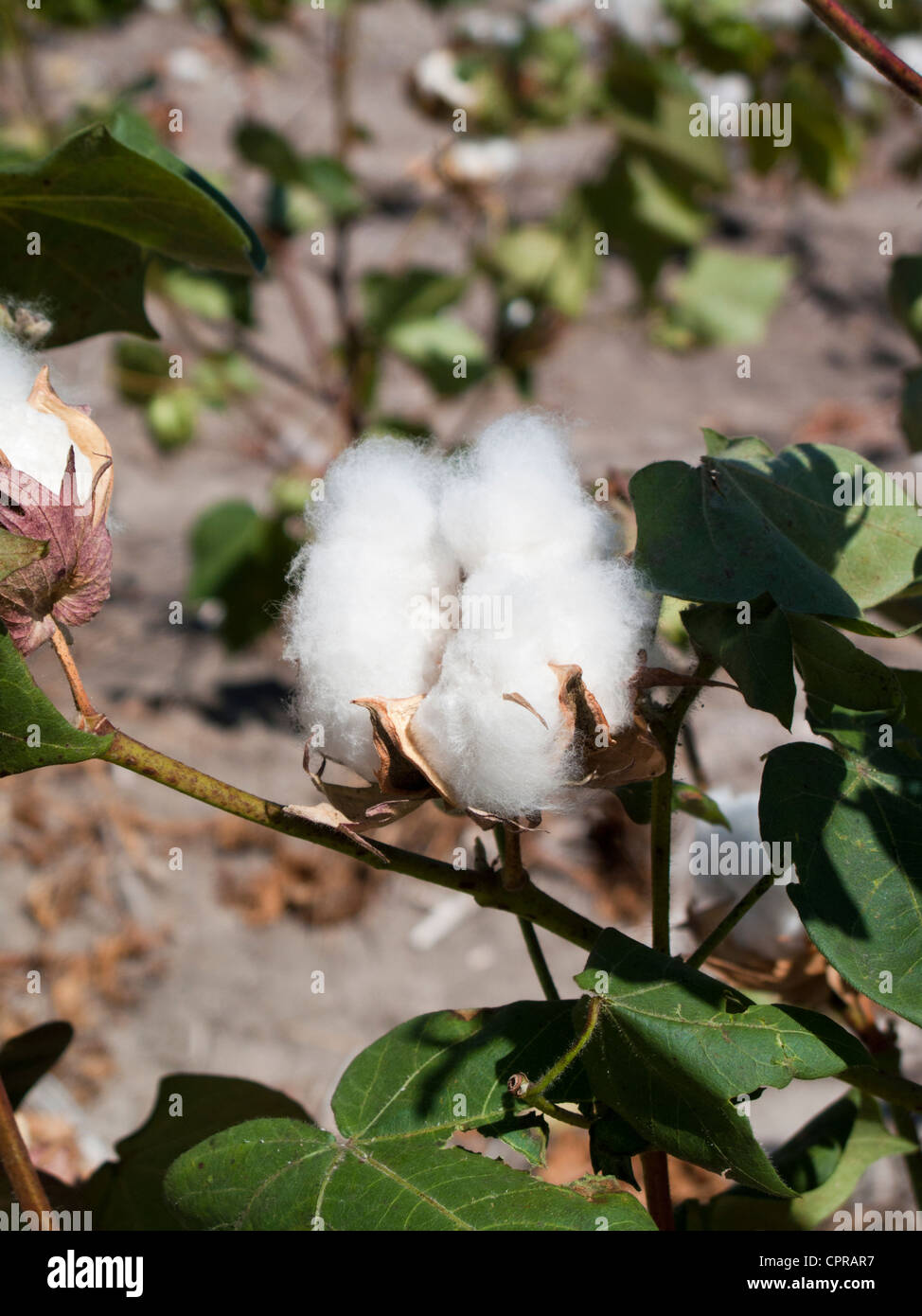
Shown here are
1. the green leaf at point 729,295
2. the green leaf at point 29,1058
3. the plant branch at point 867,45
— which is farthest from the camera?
the green leaf at point 729,295

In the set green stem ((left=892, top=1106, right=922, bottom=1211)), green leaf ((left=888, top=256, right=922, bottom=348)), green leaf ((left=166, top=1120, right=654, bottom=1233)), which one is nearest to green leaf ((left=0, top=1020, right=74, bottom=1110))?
green leaf ((left=166, top=1120, right=654, bottom=1233))

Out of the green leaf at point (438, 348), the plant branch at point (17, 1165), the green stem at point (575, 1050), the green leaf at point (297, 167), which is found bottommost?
the plant branch at point (17, 1165)

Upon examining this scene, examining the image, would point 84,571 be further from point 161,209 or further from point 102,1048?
point 102,1048

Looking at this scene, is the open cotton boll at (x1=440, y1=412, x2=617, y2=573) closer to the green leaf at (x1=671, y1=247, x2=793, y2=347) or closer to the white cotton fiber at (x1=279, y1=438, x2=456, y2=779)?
the white cotton fiber at (x1=279, y1=438, x2=456, y2=779)

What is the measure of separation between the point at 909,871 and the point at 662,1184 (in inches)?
8.1

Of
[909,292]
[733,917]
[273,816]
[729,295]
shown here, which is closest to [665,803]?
[733,917]

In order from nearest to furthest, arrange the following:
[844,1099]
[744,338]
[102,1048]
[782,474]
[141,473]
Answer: [782,474] → [844,1099] → [102,1048] → [744,338] → [141,473]

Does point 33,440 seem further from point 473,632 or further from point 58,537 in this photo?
point 473,632

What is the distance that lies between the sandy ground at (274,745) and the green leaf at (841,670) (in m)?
0.15

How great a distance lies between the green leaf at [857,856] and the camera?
48cm

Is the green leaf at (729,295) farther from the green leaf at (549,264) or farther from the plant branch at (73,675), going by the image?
the plant branch at (73,675)

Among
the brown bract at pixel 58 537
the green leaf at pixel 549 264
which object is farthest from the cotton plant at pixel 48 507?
the green leaf at pixel 549 264

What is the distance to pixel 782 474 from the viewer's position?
562mm

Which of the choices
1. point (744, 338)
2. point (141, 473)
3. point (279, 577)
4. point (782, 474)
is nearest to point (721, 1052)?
point (782, 474)
